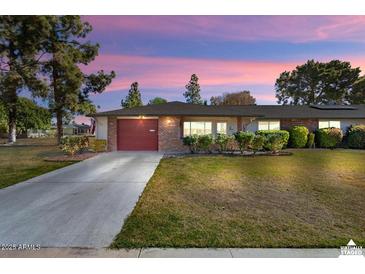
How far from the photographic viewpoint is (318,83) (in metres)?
43.4

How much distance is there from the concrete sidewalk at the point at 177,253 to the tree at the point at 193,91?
54.4 m

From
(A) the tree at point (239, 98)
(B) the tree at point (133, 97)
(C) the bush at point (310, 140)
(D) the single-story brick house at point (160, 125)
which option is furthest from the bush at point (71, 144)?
(A) the tree at point (239, 98)

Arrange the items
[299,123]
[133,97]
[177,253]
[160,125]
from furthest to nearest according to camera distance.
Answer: [133,97] → [299,123] → [160,125] → [177,253]

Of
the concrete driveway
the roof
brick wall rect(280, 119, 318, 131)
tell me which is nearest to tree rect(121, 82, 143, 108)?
the roof

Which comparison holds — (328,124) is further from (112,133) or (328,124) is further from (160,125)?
(112,133)

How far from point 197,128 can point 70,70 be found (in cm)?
1272

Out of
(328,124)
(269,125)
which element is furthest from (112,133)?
(328,124)

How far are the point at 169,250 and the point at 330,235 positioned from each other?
239 cm

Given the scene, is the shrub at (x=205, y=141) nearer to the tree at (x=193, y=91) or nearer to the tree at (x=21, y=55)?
the tree at (x=21, y=55)

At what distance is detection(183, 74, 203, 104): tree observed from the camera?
5753cm

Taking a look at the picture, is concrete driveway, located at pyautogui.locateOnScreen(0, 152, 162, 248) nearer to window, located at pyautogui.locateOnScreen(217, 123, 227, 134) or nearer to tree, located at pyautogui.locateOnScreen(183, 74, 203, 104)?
window, located at pyautogui.locateOnScreen(217, 123, 227, 134)

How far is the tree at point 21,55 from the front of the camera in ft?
70.2

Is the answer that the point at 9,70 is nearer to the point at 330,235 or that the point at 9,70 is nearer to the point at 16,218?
the point at 16,218
